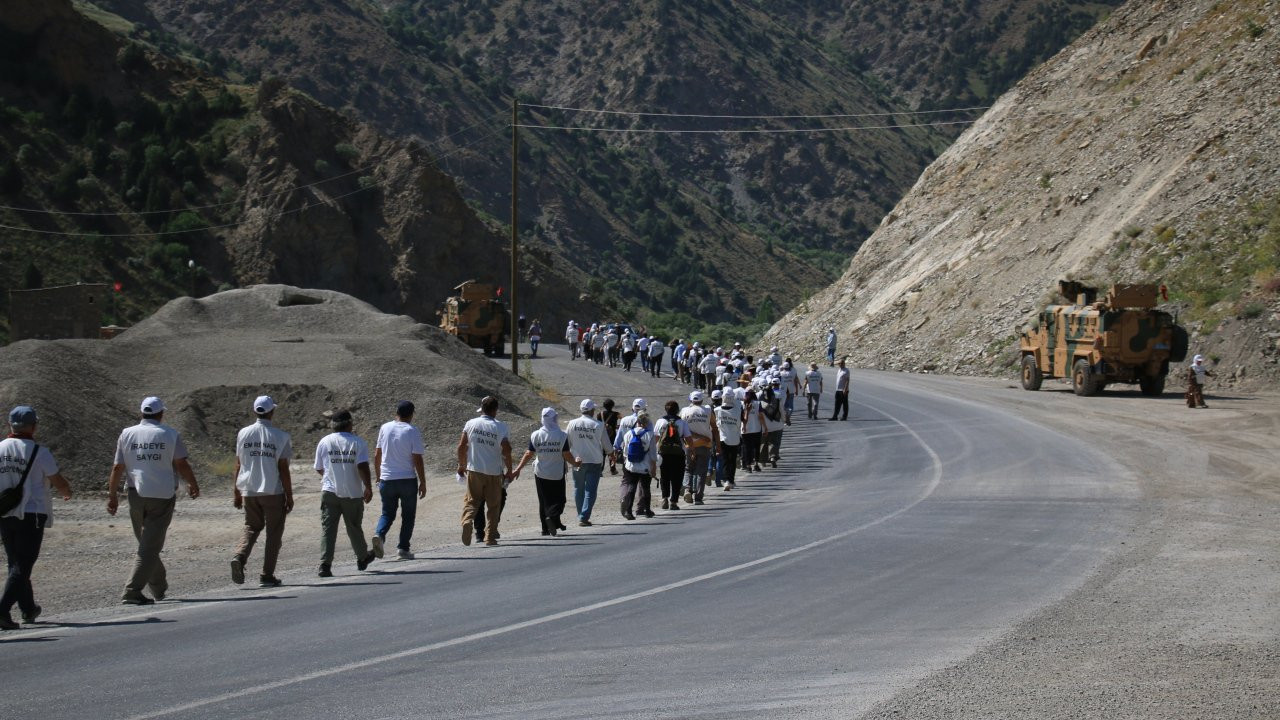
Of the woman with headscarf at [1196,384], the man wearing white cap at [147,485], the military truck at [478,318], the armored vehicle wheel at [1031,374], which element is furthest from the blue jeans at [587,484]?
the military truck at [478,318]

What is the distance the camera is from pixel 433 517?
2083 centimetres

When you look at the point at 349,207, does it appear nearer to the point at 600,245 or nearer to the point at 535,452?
the point at 600,245

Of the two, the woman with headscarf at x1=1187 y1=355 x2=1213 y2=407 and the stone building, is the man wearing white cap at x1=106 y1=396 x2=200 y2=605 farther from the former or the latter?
the stone building

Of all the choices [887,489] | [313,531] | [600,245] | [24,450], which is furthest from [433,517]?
[600,245]

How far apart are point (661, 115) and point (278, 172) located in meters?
66.7

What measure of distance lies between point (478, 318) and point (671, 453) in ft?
130

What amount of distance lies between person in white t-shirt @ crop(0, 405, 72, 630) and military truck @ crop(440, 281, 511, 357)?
46.6 m

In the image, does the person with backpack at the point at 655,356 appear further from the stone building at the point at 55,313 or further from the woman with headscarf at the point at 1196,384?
the woman with headscarf at the point at 1196,384

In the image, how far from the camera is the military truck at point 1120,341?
3662 centimetres

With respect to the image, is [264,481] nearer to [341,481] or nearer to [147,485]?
[341,481]

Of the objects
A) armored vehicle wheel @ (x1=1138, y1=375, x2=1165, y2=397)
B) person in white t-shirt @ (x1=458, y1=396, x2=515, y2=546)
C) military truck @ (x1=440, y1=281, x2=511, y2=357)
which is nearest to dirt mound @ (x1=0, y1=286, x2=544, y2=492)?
person in white t-shirt @ (x1=458, y1=396, x2=515, y2=546)

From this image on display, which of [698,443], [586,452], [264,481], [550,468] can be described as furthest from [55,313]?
[264,481]

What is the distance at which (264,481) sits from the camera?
12.5m

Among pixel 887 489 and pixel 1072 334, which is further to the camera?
pixel 1072 334
